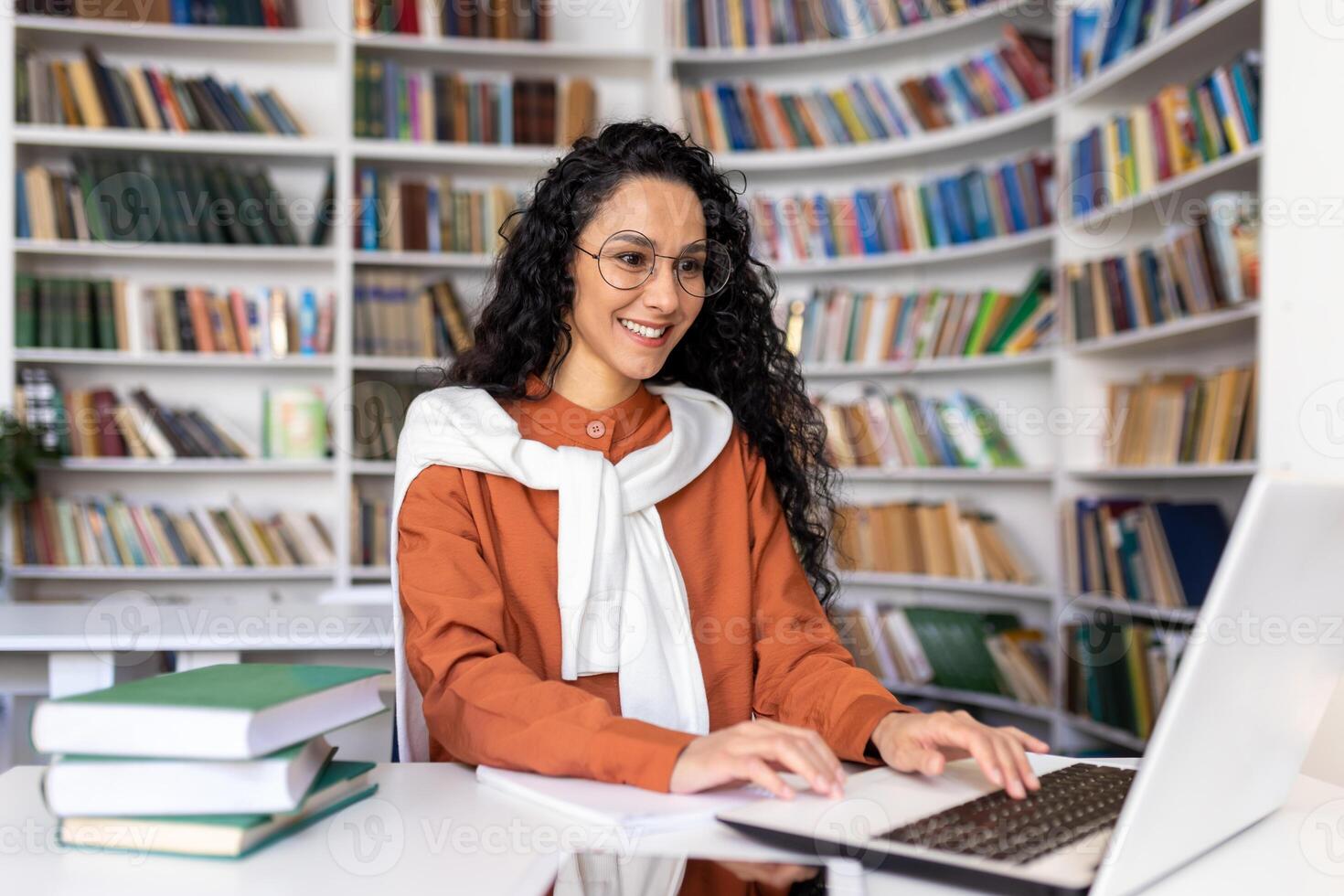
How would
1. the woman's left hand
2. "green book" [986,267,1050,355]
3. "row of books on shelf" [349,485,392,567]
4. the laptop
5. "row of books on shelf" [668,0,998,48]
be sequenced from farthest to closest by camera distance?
"row of books on shelf" [668,0,998,48] → "row of books on shelf" [349,485,392,567] → "green book" [986,267,1050,355] → the woman's left hand → the laptop

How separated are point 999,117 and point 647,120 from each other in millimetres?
2400

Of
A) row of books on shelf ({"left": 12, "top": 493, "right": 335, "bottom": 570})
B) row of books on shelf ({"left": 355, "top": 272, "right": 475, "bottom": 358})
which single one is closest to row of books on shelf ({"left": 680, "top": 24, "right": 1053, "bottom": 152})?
row of books on shelf ({"left": 355, "top": 272, "right": 475, "bottom": 358})

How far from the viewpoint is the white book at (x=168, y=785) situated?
82cm

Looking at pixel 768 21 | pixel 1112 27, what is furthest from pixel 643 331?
pixel 768 21

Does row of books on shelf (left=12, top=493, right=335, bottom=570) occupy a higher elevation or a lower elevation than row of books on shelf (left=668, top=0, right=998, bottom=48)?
lower

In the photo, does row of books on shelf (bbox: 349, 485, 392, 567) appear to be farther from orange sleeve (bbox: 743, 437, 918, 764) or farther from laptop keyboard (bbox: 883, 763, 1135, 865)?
laptop keyboard (bbox: 883, 763, 1135, 865)

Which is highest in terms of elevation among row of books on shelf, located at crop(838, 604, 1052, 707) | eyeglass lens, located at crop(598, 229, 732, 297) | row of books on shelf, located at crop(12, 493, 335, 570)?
eyeglass lens, located at crop(598, 229, 732, 297)

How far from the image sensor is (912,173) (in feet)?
13.7

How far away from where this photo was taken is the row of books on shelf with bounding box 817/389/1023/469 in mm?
3832

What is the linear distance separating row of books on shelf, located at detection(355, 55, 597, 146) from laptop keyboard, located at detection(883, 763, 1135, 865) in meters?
3.35

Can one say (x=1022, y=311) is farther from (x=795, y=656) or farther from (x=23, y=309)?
(x=23, y=309)

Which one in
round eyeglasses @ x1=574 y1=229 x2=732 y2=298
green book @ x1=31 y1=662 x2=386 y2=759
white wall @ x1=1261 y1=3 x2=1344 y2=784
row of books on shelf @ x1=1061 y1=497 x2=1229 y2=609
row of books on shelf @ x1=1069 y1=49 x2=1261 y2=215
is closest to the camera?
green book @ x1=31 y1=662 x2=386 y2=759

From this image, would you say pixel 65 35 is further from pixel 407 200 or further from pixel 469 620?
pixel 469 620

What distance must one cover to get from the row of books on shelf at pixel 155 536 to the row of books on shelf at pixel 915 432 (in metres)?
1.83
